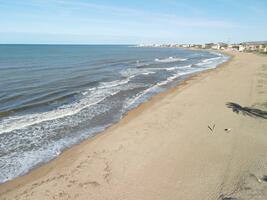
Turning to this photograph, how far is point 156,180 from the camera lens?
9922mm

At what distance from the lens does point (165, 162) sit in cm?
1130

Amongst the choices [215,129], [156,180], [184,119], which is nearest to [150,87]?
[184,119]

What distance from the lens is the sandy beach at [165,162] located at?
930cm

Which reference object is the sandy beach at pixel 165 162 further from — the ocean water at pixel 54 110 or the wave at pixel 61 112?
the wave at pixel 61 112

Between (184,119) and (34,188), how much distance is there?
32.1 ft

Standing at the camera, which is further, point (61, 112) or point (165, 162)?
point (61, 112)

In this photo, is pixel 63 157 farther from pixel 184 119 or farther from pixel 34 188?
pixel 184 119

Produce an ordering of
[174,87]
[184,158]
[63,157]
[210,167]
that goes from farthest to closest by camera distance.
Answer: [174,87] → [63,157] → [184,158] → [210,167]

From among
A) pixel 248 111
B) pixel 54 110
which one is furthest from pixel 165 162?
pixel 54 110

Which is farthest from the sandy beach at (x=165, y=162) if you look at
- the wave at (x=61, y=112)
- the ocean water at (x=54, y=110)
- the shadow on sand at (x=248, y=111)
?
the wave at (x=61, y=112)

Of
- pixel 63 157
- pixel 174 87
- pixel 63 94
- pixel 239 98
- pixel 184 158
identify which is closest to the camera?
pixel 184 158

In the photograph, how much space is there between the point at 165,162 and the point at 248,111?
9270 millimetres

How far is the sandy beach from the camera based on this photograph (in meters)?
9.30

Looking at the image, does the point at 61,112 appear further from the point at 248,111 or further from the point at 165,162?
the point at 248,111
